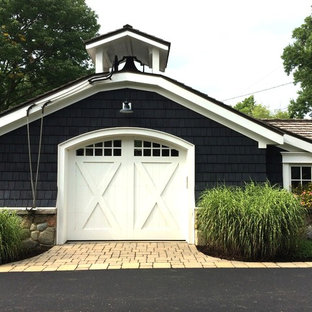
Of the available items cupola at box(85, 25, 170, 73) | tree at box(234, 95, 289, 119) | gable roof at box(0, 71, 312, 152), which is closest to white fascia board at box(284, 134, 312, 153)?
gable roof at box(0, 71, 312, 152)

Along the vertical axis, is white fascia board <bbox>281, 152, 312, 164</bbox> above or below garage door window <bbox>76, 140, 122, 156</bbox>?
below

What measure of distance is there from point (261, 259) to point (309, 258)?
0.89 meters

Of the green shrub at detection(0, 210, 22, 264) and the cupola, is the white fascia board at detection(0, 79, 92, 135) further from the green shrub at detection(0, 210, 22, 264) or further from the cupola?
the green shrub at detection(0, 210, 22, 264)

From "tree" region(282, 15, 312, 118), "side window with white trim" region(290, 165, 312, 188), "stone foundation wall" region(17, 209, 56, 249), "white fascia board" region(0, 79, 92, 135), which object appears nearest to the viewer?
"stone foundation wall" region(17, 209, 56, 249)

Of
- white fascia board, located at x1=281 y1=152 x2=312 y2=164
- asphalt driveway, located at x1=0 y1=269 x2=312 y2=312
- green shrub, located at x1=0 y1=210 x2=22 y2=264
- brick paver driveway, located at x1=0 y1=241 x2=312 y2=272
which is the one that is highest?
white fascia board, located at x1=281 y1=152 x2=312 y2=164

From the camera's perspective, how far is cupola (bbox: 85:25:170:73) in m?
8.09

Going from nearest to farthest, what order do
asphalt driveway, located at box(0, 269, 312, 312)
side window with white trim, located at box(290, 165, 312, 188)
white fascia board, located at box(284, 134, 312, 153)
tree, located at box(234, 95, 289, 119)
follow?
1. asphalt driveway, located at box(0, 269, 312, 312)
2. white fascia board, located at box(284, 134, 312, 153)
3. side window with white trim, located at box(290, 165, 312, 188)
4. tree, located at box(234, 95, 289, 119)

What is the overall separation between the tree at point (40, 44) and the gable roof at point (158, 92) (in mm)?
12496

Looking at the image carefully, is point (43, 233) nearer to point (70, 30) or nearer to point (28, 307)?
point (28, 307)

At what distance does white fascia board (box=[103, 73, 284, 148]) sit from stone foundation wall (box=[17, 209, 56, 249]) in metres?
3.21

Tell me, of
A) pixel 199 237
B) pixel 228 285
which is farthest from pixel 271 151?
pixel 228 285

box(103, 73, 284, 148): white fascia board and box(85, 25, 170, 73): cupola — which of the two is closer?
box(103, 73, 284, 148): white fascia board

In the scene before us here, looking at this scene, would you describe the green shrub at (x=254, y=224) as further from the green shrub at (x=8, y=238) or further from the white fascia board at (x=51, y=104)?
the white fascia board at (x=51, y=104)

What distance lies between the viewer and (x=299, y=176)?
870 cm
